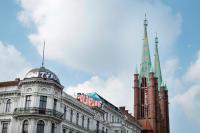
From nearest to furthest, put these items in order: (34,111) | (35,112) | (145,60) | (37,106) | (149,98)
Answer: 1. (35,112)
2. (34,111)
3. (37,106)
4. (149,98)
5. (145,60)

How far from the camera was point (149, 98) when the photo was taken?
462ft

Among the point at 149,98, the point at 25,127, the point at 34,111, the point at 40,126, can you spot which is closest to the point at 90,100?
the point at 40,126

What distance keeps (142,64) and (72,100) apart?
88161mm

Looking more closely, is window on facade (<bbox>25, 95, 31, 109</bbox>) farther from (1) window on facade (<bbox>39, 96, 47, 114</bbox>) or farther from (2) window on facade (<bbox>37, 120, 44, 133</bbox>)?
(2) window on facade (<bbox>37, 120, 44, 133</bbox>)

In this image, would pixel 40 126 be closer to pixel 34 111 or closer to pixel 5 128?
pixel 34 111

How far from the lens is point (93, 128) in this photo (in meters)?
73.2

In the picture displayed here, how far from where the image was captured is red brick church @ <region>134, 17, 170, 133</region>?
13650 centimetres

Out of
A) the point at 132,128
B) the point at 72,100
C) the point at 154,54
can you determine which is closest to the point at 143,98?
the point at 154,54

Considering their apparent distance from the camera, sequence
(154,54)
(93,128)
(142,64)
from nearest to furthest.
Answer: (93,128)
(142,64)
(154,54)

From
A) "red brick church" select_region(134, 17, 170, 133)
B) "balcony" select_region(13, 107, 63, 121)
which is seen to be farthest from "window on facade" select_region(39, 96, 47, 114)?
"red brick church" select_region(134, 17, 170, 133)

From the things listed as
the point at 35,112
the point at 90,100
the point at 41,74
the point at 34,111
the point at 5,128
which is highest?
the point at 41,74

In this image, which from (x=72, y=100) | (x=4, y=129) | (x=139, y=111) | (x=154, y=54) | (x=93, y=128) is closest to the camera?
(x=4, y=129)

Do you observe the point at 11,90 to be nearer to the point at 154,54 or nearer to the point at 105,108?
the point at 105,108

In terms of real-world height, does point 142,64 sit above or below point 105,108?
above
